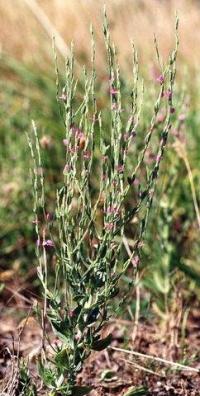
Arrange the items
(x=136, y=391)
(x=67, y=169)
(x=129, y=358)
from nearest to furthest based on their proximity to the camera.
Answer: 1. (x=67, y=169)
2. (x=136, y=391)
3. (x=129, y=358)

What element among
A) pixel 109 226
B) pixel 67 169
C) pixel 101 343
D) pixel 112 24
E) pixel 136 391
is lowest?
pixel 136 391

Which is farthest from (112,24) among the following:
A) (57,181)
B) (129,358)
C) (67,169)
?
(67,169)

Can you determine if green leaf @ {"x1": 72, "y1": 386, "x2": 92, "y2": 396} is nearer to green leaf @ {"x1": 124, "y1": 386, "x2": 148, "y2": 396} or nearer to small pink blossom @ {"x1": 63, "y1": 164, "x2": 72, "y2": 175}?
green leaf @ {"x1": 124, "y1": 386, "x2": 148, "y2": 396}

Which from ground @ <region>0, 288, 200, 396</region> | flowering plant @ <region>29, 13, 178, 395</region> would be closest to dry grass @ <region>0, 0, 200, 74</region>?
ground @ <region>0, 288, 200, 396</region>

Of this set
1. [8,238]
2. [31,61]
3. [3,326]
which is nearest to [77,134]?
[3,326]

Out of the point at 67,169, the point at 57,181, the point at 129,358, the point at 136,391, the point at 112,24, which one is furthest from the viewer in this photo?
the point at 112,24

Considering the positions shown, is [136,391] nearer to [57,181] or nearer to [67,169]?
[67,169]

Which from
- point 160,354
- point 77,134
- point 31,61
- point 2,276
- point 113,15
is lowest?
point 160,354

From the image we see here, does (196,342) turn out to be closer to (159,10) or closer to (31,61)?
(31,61)

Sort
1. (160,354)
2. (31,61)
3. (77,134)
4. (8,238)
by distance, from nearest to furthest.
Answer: (77,134), (160,354), (8,238), (31,61)
